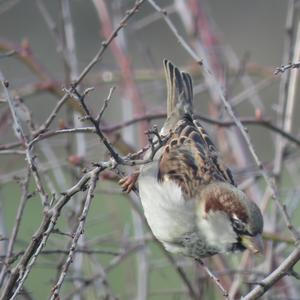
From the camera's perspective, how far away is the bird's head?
3.30 meters

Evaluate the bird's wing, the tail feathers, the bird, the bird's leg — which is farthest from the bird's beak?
the tail feathers

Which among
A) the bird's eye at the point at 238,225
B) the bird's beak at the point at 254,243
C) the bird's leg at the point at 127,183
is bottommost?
the bird's beak at the point at 254,243

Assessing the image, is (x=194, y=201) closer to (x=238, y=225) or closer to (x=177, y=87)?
(x=238, y=225)

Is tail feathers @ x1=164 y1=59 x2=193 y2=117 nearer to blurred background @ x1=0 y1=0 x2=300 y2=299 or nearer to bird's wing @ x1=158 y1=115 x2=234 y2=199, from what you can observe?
blurred background @ x1=0 y1=0 x2=300 y2=299

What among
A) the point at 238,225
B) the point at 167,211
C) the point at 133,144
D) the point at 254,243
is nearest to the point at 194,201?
→ the point at 167,211

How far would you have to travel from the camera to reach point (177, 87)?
4461 mm

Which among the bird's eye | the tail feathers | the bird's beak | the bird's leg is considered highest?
the tail feathers

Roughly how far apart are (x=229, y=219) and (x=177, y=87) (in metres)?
1.19

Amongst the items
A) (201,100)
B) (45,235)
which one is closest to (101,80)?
(45,235)

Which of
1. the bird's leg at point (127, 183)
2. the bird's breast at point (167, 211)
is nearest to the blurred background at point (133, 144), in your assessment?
the bird's leg at point (127, 183)

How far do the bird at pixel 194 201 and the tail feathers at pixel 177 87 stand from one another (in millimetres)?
315

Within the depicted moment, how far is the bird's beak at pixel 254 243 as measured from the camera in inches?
128

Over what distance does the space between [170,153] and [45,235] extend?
4.83 ft

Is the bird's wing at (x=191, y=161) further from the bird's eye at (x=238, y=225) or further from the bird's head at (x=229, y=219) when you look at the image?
the bird's eye at (x=238, y=225)
